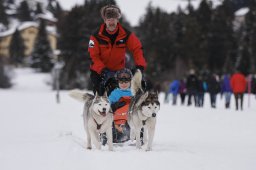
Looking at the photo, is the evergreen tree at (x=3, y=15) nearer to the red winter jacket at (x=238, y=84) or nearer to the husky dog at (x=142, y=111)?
the red winter jacket at (x=238, y=84)

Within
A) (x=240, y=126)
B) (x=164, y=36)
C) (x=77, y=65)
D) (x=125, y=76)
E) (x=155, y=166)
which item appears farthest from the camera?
(x=164, y=36)

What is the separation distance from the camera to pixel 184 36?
58.8 meters

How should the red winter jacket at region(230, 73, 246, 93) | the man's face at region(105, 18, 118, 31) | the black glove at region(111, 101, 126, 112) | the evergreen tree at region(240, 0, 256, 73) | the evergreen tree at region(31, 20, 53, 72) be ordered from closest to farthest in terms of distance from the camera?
the man's face at region(105, 18, 118, 31)
the black glove at region(111, 101, 126, 112)
the red winter jacket at region(230, 73, 246, 93)
the evergreen tree at region(240, 0, 256, 73)
the evergreen tree at region(31, 20, 53, 72)

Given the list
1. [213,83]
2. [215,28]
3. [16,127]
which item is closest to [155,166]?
[16,127]

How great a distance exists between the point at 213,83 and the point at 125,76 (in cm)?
1528

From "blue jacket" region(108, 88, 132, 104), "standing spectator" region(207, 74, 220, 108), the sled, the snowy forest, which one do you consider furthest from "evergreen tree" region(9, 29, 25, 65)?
"blue jacket" region(108, 88, 132, 104)

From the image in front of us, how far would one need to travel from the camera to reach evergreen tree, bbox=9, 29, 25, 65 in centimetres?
8662

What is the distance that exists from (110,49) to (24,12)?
107 meters

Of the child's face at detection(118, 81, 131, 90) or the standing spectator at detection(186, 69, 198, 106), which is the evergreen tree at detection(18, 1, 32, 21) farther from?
the child's face at detection(118, 81, 131, 90)

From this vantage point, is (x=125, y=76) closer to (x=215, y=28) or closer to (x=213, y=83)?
(x=213, y=83)

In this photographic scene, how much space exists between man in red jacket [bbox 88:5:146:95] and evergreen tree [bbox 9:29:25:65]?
81.6 meters

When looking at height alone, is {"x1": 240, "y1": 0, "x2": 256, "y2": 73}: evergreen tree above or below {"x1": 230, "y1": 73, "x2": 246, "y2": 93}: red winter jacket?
above

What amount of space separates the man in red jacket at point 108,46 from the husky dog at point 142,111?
352 millimetres

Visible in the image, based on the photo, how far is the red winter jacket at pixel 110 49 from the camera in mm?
6738
